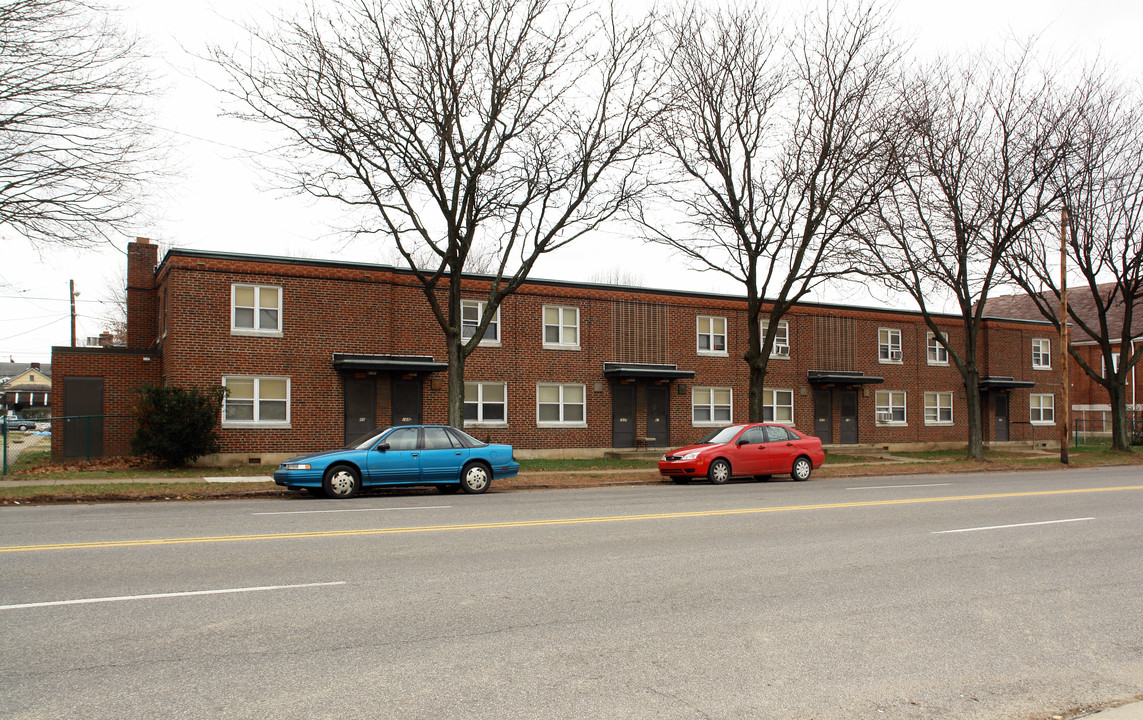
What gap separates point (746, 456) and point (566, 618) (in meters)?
15.4

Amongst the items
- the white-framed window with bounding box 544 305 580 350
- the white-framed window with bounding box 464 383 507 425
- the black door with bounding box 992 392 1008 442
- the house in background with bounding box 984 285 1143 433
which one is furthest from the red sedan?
the house in background with bounding box 984 285 1143 433

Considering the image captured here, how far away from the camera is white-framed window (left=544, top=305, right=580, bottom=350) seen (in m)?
29.4

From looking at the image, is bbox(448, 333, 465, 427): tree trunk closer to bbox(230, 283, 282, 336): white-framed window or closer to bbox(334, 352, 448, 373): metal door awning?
bbox(334, 352, 448, 373): metal door awning

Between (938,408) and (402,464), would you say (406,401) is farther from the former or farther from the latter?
(938,408)

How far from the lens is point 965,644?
619 centimetres

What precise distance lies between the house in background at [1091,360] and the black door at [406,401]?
142ft

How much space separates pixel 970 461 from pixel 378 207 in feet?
70.3

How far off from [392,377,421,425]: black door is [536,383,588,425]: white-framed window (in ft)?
14.0

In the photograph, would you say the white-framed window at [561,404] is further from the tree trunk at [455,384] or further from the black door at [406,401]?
the tree trunk at [455,384]

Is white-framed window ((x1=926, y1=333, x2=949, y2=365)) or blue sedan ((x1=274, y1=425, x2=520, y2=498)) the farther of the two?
white-framed window ((x1=926, y1=333, x2=949, y2=365))

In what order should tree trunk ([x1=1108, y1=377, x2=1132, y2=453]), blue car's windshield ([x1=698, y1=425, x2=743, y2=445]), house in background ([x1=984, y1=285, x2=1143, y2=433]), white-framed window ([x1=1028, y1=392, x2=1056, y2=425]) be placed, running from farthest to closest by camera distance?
1. house in background ([x1=984, y1=285, x2=1143, y2=433])
2. white-framed window ([x1=1028, y1=392, x2=1056, y2=425])
3. tree trunk ([x1=1108, y1=377, x2=1132, y2=453])
4. blue car's windshield ([x1=698, y1=425, x2=743, y2=445])

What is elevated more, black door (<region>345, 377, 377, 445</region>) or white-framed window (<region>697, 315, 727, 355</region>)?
white-framed window (<region>697, 315, 727, 355</region>)

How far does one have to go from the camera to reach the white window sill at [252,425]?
79.8 ft

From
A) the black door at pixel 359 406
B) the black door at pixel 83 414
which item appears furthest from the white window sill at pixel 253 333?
the black door at pixel 83 414
